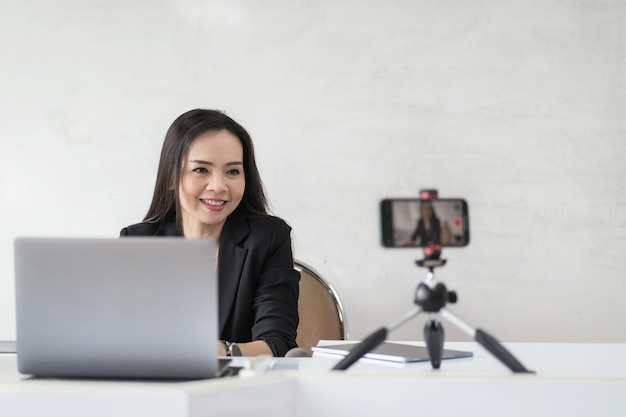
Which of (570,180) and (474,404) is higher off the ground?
(570,180)

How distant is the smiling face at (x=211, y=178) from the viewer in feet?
5.90

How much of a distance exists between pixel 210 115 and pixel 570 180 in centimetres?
137

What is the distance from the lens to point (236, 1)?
8.55ft

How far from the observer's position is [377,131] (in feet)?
8.41

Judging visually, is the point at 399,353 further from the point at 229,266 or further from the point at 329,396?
the point at 229,266

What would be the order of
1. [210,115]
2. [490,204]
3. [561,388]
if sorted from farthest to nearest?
[490,204] → [210,115] → [561,388]

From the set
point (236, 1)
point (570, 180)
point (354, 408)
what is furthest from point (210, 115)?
point (570, 180)

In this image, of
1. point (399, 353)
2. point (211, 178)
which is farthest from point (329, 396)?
point (211, 178)

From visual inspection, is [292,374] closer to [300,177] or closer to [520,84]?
[300,177]

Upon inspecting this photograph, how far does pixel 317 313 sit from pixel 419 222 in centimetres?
126

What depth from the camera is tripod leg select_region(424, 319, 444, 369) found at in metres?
0.95

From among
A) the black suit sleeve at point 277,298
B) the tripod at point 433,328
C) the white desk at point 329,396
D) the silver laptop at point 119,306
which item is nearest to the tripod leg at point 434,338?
the tripod at point 433,328

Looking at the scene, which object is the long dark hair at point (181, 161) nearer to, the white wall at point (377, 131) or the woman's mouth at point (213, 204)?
the woman's mouth at point (213, 204)

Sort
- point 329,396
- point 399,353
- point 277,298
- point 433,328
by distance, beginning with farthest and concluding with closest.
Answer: point 277,298 → point 399,353 → point 433,328 → point 329,396
